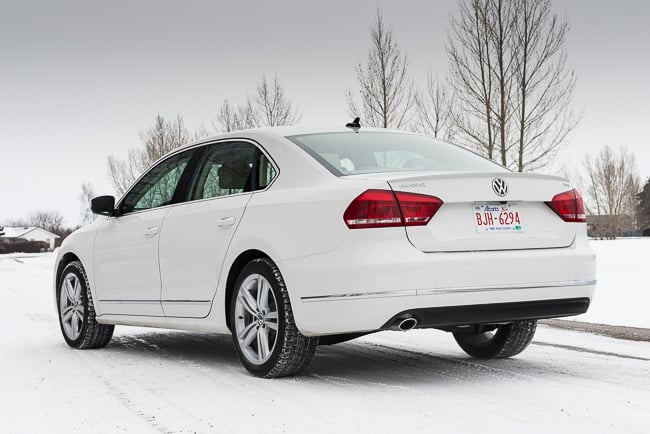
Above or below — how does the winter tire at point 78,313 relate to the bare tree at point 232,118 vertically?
below

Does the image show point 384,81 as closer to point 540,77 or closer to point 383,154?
point 540,77

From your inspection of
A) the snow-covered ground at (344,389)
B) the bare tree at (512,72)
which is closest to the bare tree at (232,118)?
the bare tree at (512,72)

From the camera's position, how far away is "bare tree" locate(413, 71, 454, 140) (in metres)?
26.4

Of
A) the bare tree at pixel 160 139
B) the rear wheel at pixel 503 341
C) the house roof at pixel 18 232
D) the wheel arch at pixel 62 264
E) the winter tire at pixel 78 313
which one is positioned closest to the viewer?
the rear wheel at pixel 503 341

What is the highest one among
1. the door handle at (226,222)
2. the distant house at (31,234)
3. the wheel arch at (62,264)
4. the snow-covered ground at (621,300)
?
the door handle at (226,222)

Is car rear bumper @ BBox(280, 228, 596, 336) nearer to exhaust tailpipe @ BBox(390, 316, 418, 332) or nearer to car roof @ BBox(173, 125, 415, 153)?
exhaust tailpipe @ BBox(390, 316, 418, 332)

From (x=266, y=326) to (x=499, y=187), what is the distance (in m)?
1.70

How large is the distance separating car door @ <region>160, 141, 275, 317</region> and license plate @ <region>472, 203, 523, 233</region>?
4.78 feet

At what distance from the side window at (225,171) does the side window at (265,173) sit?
9cm

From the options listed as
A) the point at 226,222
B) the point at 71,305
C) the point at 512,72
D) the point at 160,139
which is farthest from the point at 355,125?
the point at 160,139

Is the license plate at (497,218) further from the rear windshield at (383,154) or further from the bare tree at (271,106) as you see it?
the bare tree at (271,106)

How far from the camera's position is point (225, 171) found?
6.67 m

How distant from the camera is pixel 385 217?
5.22 m

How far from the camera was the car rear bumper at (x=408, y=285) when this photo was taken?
517cm
